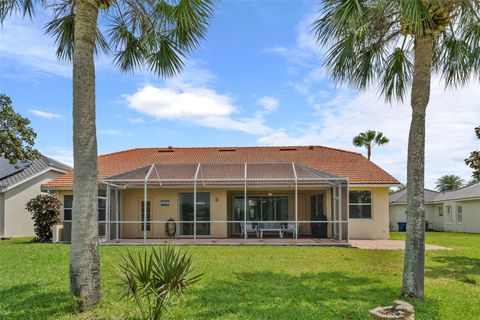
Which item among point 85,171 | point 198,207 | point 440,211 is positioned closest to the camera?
point 85,171

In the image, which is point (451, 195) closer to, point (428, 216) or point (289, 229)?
point (428, 216)

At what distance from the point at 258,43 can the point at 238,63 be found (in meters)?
1.20

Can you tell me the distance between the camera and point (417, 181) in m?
8.24

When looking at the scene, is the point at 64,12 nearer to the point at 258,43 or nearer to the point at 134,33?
the point at 134,33

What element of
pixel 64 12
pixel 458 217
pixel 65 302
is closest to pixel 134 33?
pixel 64 12

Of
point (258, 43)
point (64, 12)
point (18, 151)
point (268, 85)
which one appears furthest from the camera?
point (18, 151)

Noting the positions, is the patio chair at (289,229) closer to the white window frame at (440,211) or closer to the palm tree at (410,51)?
the palm tree at (410,51)

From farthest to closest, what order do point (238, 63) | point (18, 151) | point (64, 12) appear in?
point (18, 151) < point (238, 63) < point (64, 12)

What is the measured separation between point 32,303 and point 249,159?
56.1 feet

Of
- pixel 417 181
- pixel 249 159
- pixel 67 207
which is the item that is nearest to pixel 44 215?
pixel 67 207

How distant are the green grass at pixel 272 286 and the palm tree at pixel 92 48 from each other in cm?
105

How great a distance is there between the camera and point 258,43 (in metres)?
13.1

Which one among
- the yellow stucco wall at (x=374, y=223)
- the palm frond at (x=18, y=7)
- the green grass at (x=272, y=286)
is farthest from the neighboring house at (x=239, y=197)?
the palm frond at (x=18, y=7)

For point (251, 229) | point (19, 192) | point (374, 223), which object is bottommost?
point (251, 229)
